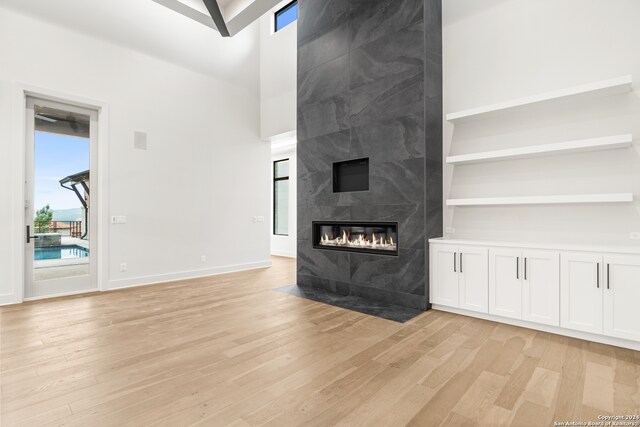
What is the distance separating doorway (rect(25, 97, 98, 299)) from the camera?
13.8ft

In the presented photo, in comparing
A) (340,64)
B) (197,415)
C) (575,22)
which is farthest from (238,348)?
(575,22)

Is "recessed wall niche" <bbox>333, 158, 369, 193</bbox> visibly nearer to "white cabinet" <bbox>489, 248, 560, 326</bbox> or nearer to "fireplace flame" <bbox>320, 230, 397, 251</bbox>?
"fireplace flame" <bbox>320, 230, 397, 251</bbox>

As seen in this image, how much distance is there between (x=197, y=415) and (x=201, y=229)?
4389 millimetres

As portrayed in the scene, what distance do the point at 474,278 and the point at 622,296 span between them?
113 centimetres

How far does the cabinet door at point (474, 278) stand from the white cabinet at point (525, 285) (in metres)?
0.05

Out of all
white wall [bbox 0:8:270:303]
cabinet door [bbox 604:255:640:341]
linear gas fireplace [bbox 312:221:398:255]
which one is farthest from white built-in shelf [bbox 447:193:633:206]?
white wall [bbox 0:8:270:303]

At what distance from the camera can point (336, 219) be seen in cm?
455

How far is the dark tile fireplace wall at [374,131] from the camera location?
3699 mm

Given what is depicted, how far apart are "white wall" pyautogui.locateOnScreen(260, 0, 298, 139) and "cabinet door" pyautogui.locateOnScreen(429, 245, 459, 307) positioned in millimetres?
3692

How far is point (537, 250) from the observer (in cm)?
298

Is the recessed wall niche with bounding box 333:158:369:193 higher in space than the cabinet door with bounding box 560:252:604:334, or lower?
higher

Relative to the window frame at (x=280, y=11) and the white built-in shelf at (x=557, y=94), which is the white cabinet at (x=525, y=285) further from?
the window frame at (x=280, y=11)

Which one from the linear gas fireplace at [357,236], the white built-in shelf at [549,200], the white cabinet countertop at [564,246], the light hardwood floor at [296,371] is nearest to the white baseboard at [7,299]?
the light hardwood floor at [296,371]

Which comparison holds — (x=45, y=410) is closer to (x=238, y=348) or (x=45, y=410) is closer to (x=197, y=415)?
(x=197, y=415)
